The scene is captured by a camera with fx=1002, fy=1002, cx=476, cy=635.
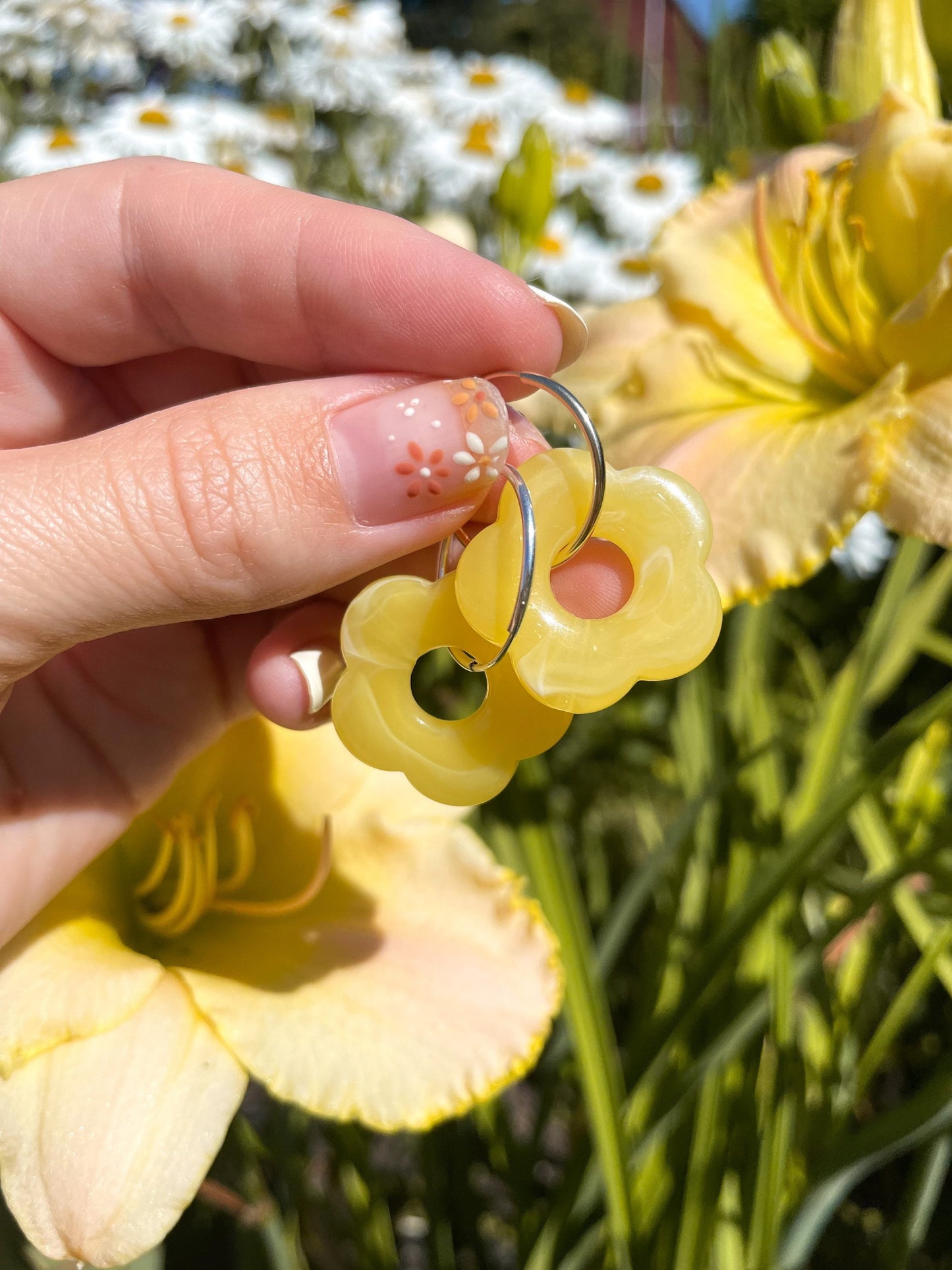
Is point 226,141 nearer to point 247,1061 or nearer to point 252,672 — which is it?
Answer: point 252,672

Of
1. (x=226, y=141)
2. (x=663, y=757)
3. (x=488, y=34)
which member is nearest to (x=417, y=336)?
(x=663, y=757)

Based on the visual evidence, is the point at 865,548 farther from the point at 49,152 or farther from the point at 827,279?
the point at 49,152

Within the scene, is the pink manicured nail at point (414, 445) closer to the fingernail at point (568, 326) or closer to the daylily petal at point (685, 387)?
the fingernail at point (568, 326)

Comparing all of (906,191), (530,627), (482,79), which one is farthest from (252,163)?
(530,627)

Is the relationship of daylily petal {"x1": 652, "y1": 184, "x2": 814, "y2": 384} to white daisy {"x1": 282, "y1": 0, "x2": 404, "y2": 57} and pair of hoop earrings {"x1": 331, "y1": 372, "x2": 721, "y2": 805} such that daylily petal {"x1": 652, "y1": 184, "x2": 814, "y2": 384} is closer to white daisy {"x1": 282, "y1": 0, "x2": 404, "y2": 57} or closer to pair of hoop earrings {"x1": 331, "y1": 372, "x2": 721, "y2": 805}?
pair of hoop earrings {"x1": 331, "y1": 372, "x2": 721, "y2": 805}

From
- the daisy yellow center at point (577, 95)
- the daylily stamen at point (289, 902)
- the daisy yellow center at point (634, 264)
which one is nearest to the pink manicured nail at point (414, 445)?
the daylily stamen at point (289, 902)
